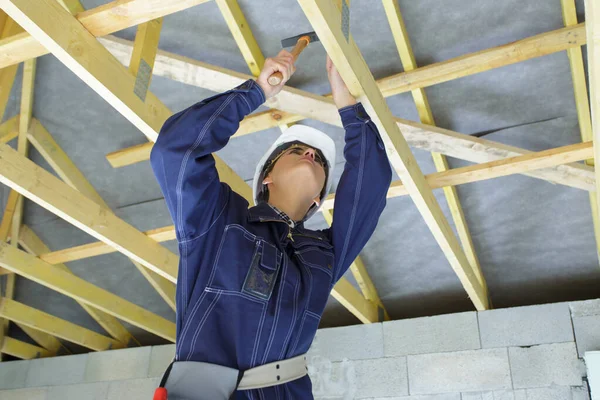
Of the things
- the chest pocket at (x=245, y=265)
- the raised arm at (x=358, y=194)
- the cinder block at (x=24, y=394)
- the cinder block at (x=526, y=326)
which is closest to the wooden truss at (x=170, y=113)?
the cinder block at (x=526, y=326)

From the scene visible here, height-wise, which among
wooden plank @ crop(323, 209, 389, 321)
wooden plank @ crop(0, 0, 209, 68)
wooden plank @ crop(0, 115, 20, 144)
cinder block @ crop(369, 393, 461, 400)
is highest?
wooden plank @ crop(0, 115, 20, 144)

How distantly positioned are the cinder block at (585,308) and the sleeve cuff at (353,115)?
3.63 meters

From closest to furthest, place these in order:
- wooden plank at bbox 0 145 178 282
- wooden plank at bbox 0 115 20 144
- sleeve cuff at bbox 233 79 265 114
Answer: sleeve cuff at bbox 233 79 265 114 < wooden plank at bbox 0 145 178 282 < wooden plank at bbox 0 115 20 144

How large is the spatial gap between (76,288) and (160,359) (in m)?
1.55

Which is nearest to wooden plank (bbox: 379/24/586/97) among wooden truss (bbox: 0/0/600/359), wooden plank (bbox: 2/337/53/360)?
wooden truss (bbox: 0/0/600/359)

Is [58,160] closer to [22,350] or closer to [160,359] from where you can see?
[160,359]

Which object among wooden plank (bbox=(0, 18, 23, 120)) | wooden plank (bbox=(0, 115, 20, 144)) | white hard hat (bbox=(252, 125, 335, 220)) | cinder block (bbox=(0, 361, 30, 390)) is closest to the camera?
white hard hat (bbox=(252, 125, 335, 220))

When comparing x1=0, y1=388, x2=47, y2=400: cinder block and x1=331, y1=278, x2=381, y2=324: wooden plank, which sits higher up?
x1=331, y1=278, x2=381, y2=324: wooden plank

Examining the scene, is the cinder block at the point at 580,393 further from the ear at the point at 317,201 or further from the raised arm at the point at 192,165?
the raised arm at the point at 192,165

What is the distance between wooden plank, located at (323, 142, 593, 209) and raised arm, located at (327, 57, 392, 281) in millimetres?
1516

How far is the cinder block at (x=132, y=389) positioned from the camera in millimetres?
6254

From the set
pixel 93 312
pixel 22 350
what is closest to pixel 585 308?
pixel 93 312

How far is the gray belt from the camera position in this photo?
139 centimetres

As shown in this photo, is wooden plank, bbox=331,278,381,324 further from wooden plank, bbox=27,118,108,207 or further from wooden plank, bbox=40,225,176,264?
wooden plank, bbox=27,118,108,207
